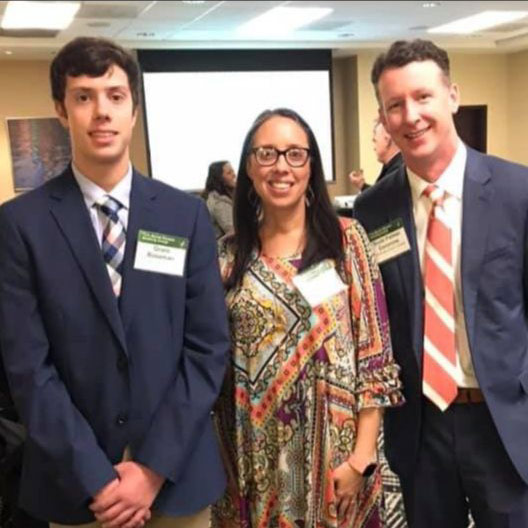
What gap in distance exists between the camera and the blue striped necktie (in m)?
1.48

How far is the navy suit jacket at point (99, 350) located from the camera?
1.41 meters

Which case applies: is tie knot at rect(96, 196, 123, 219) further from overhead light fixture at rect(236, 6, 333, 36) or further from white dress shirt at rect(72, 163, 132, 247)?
overhead light fixture at rect(236, 6, 333, 36)

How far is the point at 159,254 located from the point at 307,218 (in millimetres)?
439

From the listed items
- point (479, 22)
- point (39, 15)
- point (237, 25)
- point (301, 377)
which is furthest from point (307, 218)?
point (479, 22)

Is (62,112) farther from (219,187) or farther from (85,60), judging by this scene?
(219,187)

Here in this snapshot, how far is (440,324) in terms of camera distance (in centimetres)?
165

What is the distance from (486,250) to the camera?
5.25ft

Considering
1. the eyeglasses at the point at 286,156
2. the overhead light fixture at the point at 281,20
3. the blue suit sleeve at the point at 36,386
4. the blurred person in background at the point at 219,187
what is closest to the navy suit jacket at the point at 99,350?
the blue suit sleeve at the point at 36,386

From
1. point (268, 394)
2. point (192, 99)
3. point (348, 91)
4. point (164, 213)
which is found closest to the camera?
point (164, 213)

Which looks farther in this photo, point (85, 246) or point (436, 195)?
point (436, 195)

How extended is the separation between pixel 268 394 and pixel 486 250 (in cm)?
63

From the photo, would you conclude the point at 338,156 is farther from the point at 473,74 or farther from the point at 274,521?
the point at 274,521

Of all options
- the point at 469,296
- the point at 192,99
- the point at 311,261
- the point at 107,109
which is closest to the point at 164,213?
the point at 107,109

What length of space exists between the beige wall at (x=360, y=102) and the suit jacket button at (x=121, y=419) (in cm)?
839
